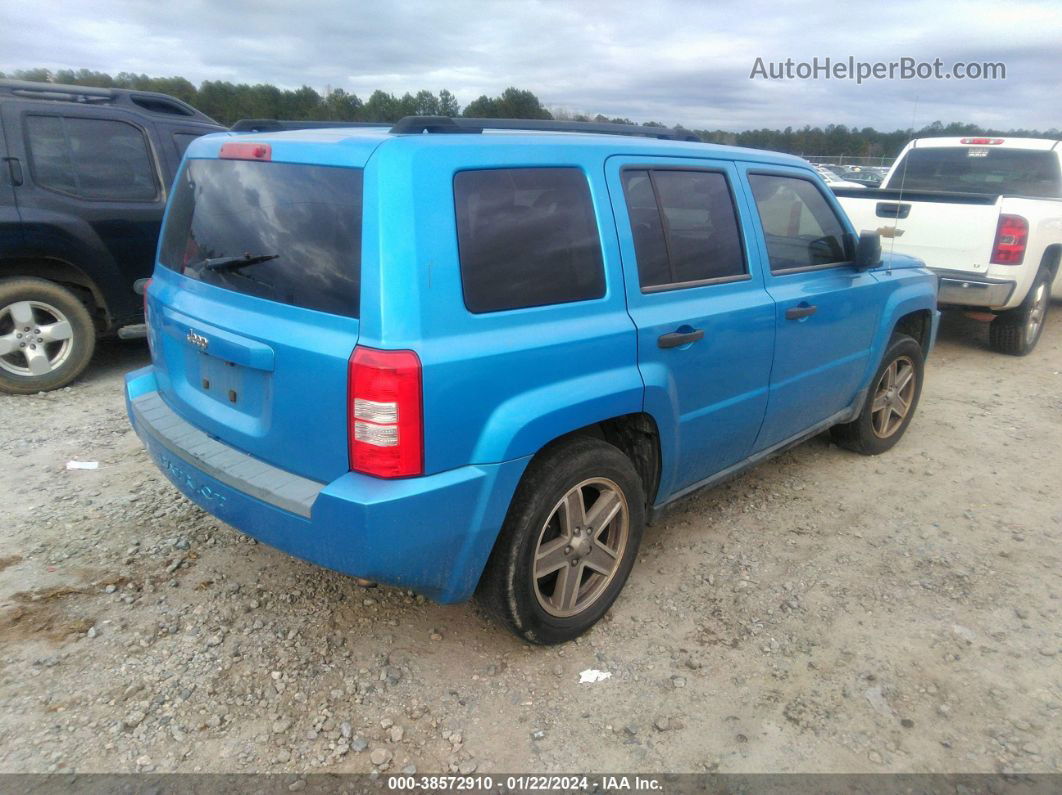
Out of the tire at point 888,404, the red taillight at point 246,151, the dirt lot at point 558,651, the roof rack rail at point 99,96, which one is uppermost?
the roof rack rail at point 99,96

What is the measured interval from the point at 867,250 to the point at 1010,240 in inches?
137

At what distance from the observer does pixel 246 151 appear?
2529 mm

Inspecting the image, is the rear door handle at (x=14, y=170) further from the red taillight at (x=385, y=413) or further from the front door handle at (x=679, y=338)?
the front door handle at (x=679, y=338)

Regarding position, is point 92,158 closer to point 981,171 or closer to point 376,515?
point 376,515

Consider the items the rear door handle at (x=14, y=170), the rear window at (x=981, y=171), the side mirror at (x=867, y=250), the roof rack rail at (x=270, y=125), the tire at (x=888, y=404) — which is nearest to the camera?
the roof rack rail at (x=270, y=125)

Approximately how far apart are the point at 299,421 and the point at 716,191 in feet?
6.65

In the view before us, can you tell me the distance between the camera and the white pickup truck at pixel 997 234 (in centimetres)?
635

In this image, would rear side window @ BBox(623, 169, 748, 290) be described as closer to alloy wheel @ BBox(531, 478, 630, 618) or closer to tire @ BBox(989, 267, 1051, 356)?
alloy wheel @ BBox(531, 478, 630, 618)

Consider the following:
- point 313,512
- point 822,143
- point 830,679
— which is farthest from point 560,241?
point 822,143

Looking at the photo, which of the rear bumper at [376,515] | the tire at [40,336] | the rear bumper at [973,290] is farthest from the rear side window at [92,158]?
the rear bumper at [973,290]

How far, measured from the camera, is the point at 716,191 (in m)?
3.19

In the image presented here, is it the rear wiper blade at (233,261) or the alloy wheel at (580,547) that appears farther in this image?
the alloy wheel at (580,547)

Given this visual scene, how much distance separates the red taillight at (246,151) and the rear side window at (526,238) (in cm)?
70

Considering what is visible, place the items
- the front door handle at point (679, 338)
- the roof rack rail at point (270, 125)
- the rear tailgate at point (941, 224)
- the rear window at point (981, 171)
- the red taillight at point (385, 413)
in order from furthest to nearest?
the rear window at point (981, 171) → the rear tailgate at point (941, 224) → the roof rack rail at point (270, 125) → the front door handle at point (679, 338) → the red taillight at point (385, 413)
